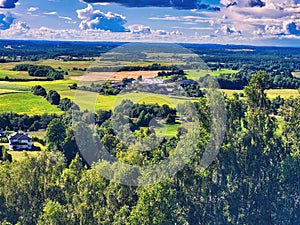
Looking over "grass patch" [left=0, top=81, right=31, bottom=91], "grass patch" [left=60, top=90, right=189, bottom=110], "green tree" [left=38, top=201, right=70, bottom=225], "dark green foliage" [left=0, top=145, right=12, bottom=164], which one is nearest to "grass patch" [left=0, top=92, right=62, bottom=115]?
"grass patch" [left=0, top=81, right=31, bottom=91]

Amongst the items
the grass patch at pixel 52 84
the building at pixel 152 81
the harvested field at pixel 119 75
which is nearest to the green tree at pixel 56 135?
the harvested field at pixel 119 75

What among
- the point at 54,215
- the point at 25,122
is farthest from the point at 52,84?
the point at 54,215

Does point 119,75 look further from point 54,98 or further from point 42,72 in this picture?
point 42,72

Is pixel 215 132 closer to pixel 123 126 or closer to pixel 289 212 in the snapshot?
pixel 289 212

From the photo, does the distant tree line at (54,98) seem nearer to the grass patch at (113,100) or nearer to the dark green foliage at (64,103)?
the dark green foliage at (64,103)

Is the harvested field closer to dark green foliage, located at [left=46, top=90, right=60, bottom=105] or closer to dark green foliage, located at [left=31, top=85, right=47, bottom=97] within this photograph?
dark green foliage, located at [left=46, top=90, right=60, bottom=105]

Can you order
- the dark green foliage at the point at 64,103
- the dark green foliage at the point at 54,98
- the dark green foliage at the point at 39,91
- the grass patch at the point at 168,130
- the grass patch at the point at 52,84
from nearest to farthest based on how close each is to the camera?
the grass patch at the point at 168,130, the dark green foliage at the point at 64,103, the dark green foliage at the point at 54,98, the dark green foliage at the point at 39,91, the grass patch at the point at 52,84
